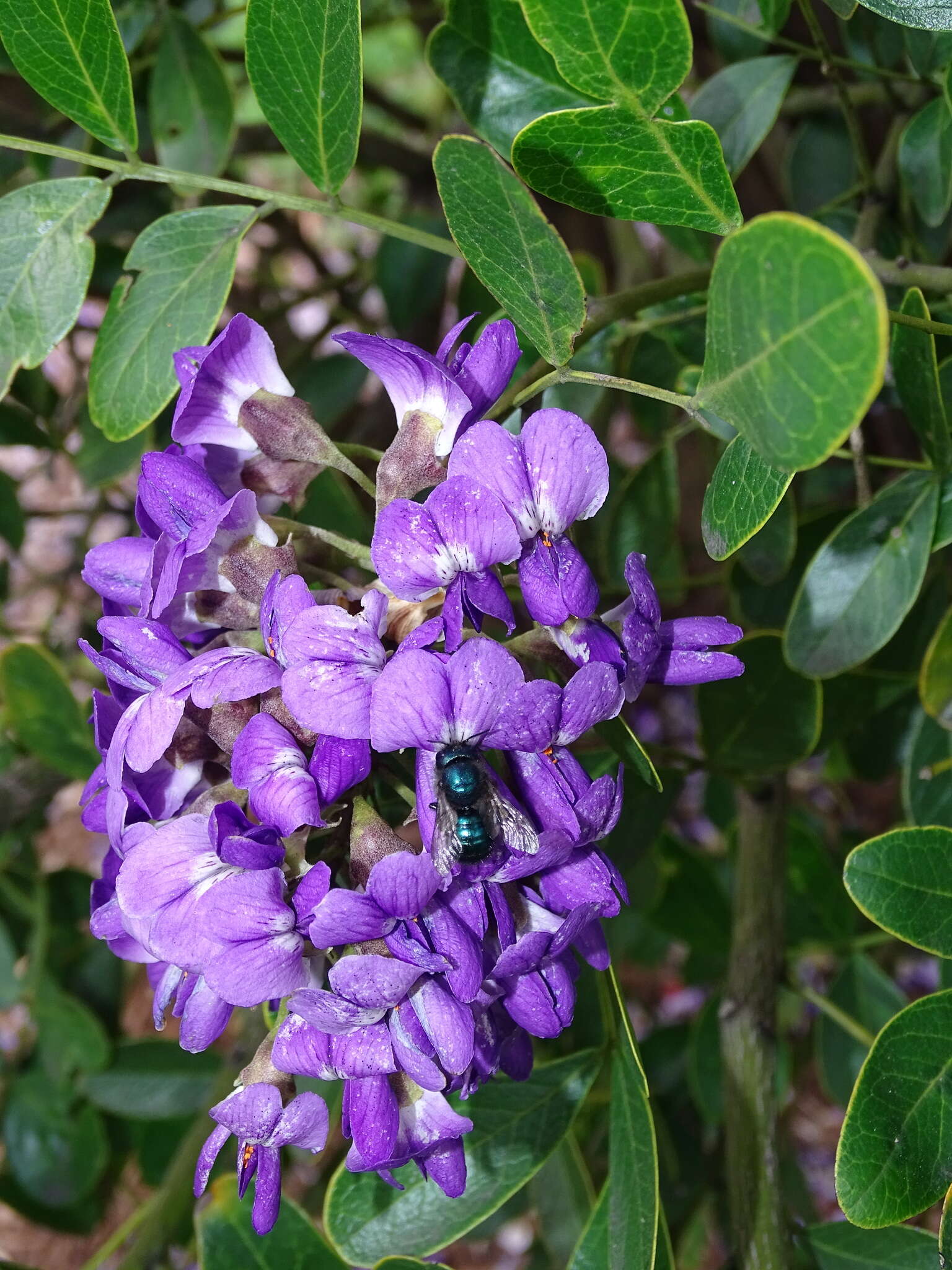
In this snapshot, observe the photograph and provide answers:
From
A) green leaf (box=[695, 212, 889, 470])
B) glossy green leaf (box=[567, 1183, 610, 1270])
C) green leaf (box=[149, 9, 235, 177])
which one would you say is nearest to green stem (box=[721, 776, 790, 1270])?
glossy green leaf (box=[567, 1183, 610, 1270])

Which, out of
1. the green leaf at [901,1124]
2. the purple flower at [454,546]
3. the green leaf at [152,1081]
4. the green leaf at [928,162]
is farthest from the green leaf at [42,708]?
the green leaf at [928,162]

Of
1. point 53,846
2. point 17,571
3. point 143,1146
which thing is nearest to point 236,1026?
point 143,1146

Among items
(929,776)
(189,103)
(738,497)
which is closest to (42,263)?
(189,103)

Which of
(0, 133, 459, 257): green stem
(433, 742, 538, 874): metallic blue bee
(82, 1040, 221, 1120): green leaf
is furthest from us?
(82, 1040, 221, 1120): green leaf

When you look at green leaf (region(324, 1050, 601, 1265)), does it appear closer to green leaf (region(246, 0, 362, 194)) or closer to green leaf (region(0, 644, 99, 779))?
green leaf (region(0, 644, 99, 779))

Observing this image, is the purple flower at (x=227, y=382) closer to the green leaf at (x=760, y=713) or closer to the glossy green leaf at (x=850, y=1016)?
the green leaf at (x=760, y=713)

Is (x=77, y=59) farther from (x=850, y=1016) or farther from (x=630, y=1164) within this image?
(x=850, y=1016)

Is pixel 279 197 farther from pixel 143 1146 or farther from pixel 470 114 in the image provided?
pixel 143 1146
